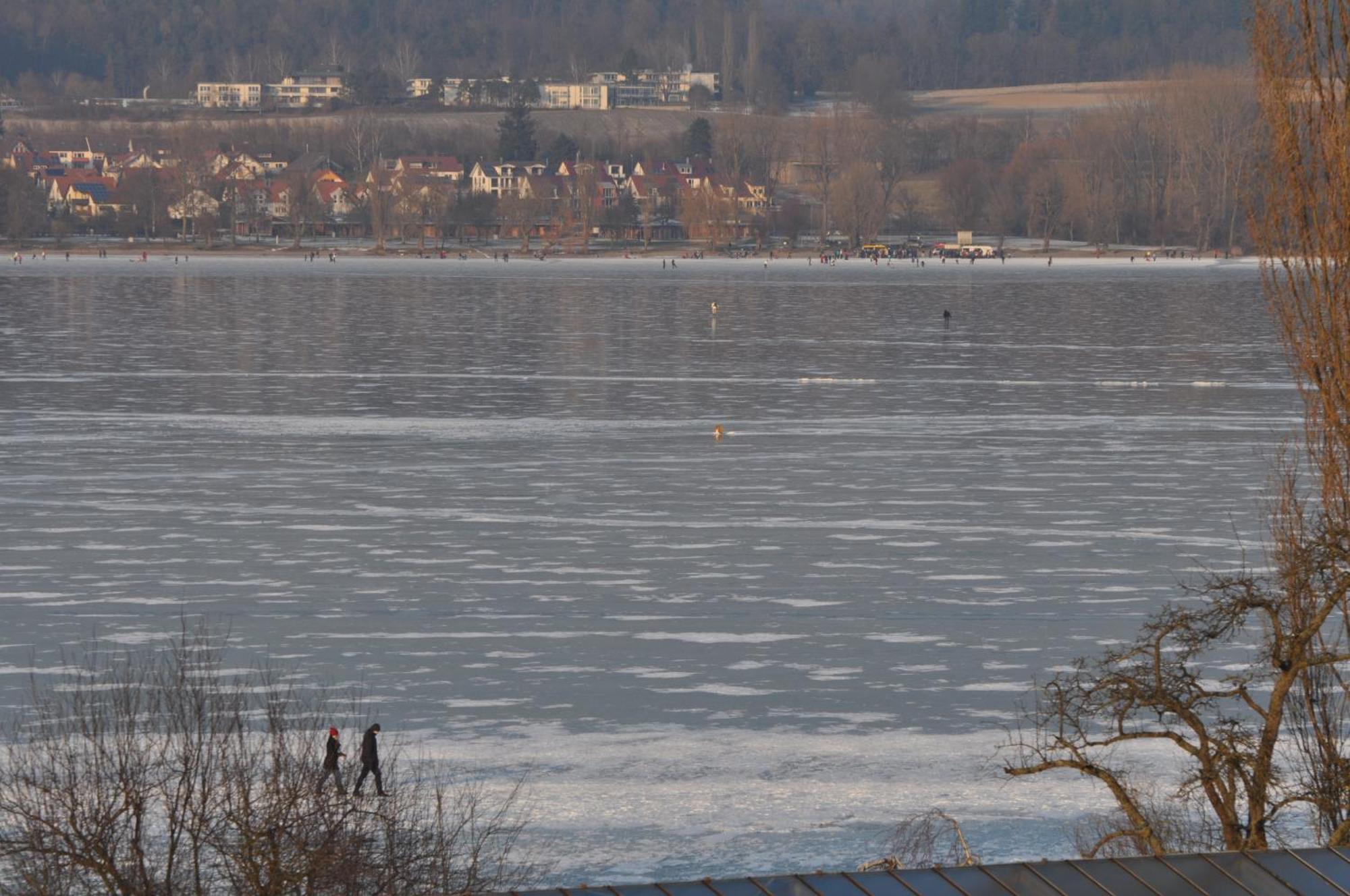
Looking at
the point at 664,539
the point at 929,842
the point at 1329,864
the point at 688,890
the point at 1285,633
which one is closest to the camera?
the point at 688,890

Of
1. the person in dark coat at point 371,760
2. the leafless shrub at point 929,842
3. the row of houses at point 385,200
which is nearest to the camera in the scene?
the leafless shrub at point 929,842

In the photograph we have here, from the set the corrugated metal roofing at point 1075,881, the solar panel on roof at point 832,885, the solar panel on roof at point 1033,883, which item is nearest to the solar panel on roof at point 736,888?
the corrugated metal roofing at point 1075,881

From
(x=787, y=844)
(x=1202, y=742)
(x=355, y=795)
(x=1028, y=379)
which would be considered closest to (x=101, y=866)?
(x=355, y=795)

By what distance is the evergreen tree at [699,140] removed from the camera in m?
179

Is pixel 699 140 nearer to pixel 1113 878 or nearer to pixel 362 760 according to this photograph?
pixel 362 760

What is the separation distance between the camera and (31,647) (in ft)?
51.2

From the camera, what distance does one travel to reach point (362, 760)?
1207cm

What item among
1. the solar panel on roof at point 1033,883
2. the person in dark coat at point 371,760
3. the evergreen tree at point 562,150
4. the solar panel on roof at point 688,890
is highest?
the evergreen tree at point 562,150

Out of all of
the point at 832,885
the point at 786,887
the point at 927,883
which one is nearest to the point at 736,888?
the point at 786,887

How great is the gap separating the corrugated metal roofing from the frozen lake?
3432 mm

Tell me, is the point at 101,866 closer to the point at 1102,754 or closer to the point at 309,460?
the point at 1102,754

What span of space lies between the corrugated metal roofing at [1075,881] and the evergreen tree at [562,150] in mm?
171212

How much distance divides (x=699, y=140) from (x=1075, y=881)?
174 metres

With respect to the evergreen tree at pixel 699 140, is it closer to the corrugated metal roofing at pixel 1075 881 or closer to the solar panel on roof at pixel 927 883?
the corrugated metal roofing at pixel 1075 881
